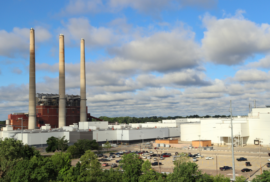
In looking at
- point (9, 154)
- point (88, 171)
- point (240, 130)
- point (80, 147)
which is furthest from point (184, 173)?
point (240, 130)

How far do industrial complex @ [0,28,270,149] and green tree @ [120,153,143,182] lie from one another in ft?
209

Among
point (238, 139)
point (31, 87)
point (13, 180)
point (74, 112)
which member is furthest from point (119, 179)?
point (74, 112)

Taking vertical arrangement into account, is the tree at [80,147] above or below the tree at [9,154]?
below

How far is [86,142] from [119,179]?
162 feet

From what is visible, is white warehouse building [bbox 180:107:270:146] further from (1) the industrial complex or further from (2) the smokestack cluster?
(2) the smokestack cluster

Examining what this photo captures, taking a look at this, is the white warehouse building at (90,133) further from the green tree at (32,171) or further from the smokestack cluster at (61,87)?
the green tree at (32,171)

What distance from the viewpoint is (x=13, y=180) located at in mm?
46438

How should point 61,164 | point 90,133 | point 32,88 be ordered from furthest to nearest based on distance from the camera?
point 32,88, point 90,133, point 61,164

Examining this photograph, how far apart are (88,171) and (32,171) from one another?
32.7 feet

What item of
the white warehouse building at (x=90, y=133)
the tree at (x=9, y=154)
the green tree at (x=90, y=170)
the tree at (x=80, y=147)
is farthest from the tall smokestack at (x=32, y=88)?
the green tree at (x=90, y=170)

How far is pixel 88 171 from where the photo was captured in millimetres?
49938

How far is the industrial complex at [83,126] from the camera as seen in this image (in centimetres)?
11344

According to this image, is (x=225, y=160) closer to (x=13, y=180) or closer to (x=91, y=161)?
(x=91, y=161)

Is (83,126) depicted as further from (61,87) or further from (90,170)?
(90,170)
